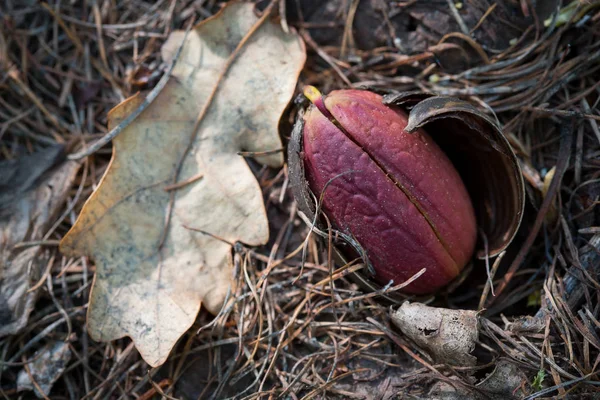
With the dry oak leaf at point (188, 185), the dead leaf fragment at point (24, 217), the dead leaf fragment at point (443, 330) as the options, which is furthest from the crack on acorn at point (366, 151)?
the dead leaf fragment at point (24, 217)

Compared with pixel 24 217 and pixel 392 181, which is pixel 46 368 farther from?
pixel 392 181

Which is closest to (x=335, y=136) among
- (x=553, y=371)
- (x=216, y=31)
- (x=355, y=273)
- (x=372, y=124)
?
(x=372, y=124)

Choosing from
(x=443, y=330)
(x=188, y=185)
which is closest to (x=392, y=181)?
(x=443, y=330)

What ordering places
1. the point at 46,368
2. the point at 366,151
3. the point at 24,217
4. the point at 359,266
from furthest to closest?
the point at 24,217 → the point at 46,368 → the point at 359,266 → the point at 366,151

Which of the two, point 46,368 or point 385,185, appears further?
point 46,368

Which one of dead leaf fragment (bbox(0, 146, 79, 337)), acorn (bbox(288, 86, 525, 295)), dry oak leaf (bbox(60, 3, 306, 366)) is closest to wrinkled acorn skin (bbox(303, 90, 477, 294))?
acorn (bbox(288, 86, 525, 295))

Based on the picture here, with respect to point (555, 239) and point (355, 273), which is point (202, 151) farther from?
point (555, 239)

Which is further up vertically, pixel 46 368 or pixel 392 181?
pixel 392 181
